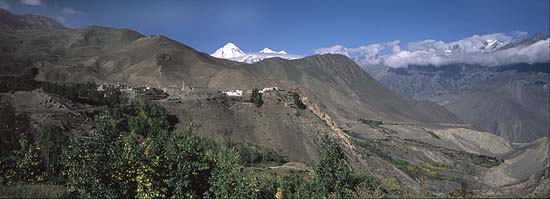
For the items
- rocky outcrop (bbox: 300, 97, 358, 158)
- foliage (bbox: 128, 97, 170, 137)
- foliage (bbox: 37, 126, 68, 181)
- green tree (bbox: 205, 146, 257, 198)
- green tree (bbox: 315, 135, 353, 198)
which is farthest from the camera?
rocky outcrop (bbox: 300, 97, 358, 158)

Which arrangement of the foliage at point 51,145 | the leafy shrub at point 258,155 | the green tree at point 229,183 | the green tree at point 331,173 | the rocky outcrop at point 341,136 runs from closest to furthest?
the green tree at point 229,183
the green tree at point 331,173
the foliage at point 51,145
the leafy shrub at point 258,155
the rocky outcrop at point 341,136

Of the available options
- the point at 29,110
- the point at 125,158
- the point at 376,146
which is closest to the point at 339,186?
the point at 125,158

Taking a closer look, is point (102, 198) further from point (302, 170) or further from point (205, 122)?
point (205, 122)

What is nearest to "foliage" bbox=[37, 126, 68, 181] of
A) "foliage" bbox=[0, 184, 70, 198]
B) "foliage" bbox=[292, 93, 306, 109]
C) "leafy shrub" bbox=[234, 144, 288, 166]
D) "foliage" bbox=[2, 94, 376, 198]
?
"foliage" bbox=[2, 94, 376, 198]

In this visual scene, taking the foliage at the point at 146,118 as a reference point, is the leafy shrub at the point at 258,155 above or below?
below

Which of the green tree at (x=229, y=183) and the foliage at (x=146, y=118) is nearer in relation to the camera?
the green tree at (x=229, y=183)

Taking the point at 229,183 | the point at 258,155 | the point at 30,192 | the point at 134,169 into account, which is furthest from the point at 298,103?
the point at 30,192

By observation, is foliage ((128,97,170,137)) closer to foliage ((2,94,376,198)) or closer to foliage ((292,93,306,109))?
foliage ((292,93,306,109))

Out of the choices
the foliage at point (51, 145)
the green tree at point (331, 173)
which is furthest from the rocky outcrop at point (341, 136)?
the green tree at point (331, 173)

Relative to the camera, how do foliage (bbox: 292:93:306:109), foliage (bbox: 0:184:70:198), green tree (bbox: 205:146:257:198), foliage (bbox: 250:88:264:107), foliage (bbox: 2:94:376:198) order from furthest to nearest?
foliage (bbox: 292:93:306:109)
foliage (bbox: 250:88:264:107)
green tree (bbox: 205:146:257:198)
foliage (bbox: 2:94:376:198)
foliage (bbox: 0:184:70:198)

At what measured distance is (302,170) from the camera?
75.8m

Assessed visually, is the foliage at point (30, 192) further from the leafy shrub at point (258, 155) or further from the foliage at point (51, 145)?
the leafy shrub at point (258, 155)

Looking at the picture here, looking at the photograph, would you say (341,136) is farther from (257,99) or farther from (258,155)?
(258,155)

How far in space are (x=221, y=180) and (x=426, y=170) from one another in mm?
133476
